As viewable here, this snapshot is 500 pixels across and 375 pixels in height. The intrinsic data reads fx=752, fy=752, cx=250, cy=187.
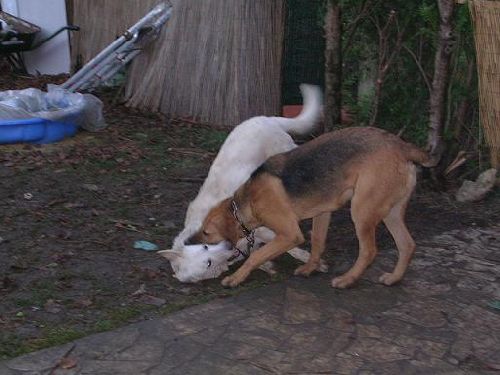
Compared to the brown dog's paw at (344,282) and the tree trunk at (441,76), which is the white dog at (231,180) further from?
the tree trunk at (441,76)

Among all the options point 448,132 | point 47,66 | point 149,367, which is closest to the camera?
point 149,367

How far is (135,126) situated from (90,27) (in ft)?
7.04

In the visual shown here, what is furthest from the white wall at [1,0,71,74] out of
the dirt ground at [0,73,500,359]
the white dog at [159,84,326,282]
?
the white dog at [159,84,326,282]

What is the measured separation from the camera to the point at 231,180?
532 cm

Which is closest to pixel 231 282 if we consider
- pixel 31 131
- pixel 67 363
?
pixel 67 363

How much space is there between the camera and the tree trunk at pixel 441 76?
6.48 metres

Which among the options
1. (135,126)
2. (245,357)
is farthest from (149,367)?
(135,126)

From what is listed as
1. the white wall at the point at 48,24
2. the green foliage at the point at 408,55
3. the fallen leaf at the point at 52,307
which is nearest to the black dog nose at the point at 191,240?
the fallen leaf at the point at 52,307

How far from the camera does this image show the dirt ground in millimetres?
4516

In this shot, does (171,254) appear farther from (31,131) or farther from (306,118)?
(31,131)

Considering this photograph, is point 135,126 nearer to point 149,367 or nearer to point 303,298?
point 303,298

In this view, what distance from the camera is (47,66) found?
1130 cm

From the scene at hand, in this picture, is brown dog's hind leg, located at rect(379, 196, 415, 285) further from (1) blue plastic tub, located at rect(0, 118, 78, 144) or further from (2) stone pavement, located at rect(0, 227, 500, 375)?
(1) blue plastic tub, located at rect(0, 118, 78, 144)

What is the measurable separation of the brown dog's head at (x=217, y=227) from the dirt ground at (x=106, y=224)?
34 cm
